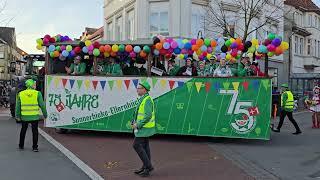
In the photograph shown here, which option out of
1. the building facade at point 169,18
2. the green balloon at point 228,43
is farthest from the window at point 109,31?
the green balloon at point 228,43

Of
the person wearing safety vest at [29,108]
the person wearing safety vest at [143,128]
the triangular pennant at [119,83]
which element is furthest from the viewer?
the triangular pennant at [119,83]

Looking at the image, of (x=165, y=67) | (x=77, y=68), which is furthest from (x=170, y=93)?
(x=77, y=68)

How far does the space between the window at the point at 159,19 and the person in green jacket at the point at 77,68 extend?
13460 millimetres

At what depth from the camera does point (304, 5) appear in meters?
51.8

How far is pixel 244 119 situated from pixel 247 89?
2.69 ft

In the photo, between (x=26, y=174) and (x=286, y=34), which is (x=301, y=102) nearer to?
(x=286, y=34)

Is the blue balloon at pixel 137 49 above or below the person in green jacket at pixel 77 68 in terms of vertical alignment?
above

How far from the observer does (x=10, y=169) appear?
9.23m

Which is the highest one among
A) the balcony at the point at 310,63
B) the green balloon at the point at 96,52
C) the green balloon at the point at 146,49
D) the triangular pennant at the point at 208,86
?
the balcony at the point at 310,63

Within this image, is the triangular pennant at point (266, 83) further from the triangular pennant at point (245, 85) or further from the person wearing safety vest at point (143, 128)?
the person wearing safety vest at point (143, 128)

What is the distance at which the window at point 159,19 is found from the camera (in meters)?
27.8

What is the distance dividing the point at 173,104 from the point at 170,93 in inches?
12.7

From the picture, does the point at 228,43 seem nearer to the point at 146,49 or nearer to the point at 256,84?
the point at 256,84

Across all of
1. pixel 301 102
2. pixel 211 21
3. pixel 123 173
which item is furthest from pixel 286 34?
pixel 123 173
